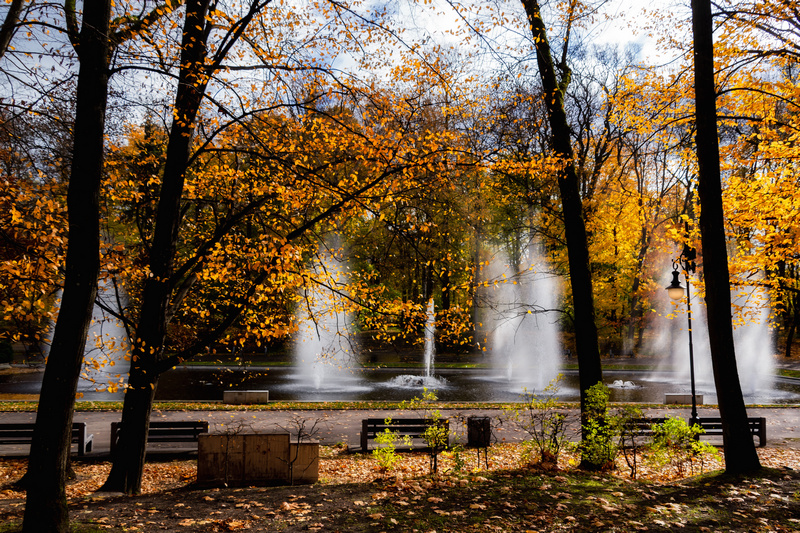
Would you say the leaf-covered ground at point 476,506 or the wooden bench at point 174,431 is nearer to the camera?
the leaf-covered ground at point 476,506

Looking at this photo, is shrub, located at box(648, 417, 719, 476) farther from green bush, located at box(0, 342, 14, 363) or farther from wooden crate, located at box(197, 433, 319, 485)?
green bush, located at box(0, 342, 14, 363)

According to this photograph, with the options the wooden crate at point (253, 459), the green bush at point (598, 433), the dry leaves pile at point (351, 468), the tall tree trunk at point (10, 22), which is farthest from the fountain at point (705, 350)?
the tall tree trunk at point (10, 22)

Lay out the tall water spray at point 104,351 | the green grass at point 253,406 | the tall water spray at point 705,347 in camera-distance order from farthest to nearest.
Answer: the tall water spray at point 705,347, the green grass at point 253,406, the tall water spray at point 104,351

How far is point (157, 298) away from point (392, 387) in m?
14.7

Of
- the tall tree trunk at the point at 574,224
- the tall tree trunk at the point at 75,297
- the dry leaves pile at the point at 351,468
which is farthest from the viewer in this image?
the tall tree trunk at the point at 574,224

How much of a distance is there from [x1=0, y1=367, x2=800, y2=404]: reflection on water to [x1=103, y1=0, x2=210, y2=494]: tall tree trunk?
10.1 meters

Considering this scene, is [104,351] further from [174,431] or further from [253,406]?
[253,406]

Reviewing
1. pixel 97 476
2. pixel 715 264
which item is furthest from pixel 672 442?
pixel 97 476

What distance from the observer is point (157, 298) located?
281 inches

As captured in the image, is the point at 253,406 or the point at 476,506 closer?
the point at 476,506

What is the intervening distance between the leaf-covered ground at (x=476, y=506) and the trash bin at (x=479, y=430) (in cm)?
218

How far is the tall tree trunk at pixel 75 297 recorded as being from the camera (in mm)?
3926

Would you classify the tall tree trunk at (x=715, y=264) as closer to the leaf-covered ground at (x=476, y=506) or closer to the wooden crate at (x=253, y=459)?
the leaf-covered ground at (x=476, y=506)

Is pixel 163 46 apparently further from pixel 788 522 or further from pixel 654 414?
pixel 654 414
